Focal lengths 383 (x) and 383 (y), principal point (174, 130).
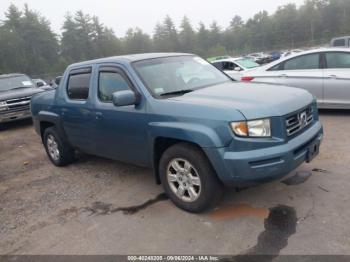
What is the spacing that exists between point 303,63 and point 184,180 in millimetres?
5317

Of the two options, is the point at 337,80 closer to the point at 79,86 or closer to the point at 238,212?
the point at 238,212

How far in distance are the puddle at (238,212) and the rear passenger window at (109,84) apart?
1.85 meters

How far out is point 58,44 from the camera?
3125 inches

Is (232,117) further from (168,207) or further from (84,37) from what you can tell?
(84,37)

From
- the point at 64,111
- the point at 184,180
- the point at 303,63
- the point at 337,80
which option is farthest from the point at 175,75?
the point at 303,63

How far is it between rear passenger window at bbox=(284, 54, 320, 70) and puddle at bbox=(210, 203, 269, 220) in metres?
4.97

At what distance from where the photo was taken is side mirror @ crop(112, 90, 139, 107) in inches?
169

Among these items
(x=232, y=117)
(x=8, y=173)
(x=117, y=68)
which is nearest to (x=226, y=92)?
(x=232, y=117)

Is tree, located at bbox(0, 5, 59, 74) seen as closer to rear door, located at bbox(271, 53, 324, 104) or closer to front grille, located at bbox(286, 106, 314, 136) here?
rear door, located at bbox(271, 53, 324, 104)

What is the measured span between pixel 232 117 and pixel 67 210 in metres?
2.44

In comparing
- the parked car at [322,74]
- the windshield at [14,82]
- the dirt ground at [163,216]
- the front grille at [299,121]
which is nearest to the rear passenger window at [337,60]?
the parked car at [322,74]

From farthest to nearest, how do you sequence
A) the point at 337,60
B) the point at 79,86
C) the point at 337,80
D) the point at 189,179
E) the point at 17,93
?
the point at 17,93, the point at 337,60, the point at 337,80, the point at 79,86, the point at 189,179

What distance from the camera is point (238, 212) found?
418 cm

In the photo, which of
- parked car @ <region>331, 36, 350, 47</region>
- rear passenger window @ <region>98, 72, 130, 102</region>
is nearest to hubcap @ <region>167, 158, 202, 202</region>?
rear passenger window @ <region>98, 72, 130, 102</region>
